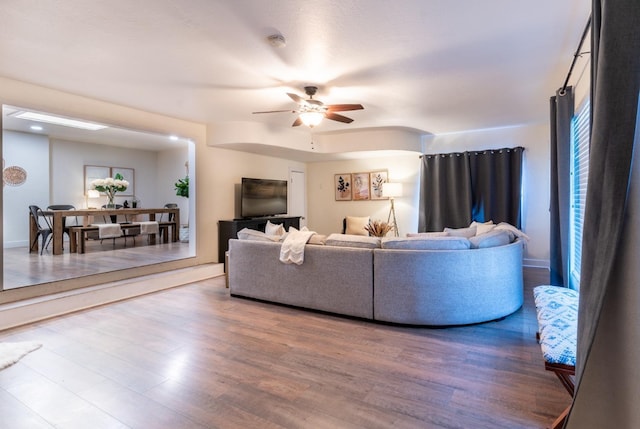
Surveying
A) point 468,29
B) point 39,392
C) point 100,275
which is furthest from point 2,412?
point 468,29

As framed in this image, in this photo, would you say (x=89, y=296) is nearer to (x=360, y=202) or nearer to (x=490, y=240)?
(x=490, y=240)

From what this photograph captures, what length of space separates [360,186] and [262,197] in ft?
7.81

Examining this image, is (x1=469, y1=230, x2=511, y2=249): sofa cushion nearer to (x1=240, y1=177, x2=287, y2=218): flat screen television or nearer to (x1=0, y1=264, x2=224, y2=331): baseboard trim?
(x1=0, y1=264, x2=224, y2=331): baseboard trim

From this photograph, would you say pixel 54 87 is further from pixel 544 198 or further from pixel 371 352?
pixel 544 198

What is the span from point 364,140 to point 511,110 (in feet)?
8.14

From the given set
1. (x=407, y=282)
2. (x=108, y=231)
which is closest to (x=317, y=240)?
(x=407, y=282)

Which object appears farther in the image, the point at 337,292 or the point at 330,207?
the point at 330,207

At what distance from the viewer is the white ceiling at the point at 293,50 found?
7.53ft

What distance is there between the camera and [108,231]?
6.91m

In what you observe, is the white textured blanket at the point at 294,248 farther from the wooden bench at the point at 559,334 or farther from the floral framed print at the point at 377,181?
the floral framed print at the point at 377,181

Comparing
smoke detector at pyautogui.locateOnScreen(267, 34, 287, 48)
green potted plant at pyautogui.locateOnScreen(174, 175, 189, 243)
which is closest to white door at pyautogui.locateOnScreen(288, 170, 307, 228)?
green potted plant at pyautogui.locateOnScreen(174, 175, 189, 243)

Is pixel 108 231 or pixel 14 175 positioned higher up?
pixel 14 175

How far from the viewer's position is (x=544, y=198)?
5824 millimetres

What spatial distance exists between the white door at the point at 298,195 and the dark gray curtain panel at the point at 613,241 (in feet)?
21.9
